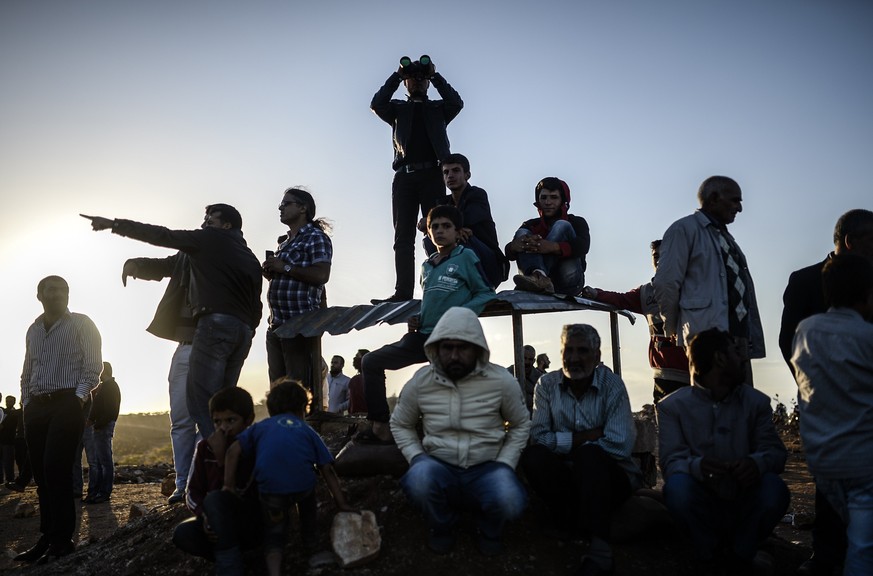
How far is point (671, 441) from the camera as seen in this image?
4949 millimetres

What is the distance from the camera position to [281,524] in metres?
4.90

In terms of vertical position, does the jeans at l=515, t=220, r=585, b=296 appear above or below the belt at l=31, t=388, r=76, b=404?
above

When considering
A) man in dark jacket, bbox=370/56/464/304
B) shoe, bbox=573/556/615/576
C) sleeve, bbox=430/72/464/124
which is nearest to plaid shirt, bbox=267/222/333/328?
man in dark jacket, bbox=370/56/464/304

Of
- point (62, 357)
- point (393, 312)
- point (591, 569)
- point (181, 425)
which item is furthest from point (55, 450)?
point (591, 569)

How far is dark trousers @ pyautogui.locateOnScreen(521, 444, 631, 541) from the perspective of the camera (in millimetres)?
4844

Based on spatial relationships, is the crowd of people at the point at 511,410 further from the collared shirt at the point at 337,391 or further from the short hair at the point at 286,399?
the collared shirt at the point at 337,391

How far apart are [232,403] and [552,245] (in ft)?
12.4

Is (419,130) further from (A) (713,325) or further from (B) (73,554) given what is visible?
(B) (73,554)

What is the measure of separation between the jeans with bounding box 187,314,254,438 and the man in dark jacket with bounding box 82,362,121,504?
5.97 m

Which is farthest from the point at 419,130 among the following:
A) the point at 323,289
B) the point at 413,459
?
the point at 413,459

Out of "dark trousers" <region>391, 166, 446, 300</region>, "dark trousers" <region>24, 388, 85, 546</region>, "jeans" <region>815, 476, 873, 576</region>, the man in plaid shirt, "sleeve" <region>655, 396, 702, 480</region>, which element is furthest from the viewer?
"dark trousers" <region>391, 166, 446, 300</region>

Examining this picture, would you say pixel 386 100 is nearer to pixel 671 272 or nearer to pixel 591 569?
pixel 671 272

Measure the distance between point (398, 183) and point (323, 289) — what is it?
5.44 ft

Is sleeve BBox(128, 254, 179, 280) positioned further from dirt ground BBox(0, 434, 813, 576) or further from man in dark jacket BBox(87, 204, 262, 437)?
dirt ground BBox(0, 434, 813, 576)
